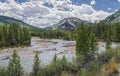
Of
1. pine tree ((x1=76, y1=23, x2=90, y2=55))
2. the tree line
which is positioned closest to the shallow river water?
pine tree ((x1=76, y1=23, x2=90, y2=55))

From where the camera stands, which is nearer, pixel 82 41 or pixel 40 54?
pixel 82 41

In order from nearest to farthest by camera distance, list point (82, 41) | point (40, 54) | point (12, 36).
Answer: point (82, 41), point (40, 54), point (12, 36)

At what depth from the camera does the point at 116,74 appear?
19094mm

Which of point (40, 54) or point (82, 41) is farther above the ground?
point (82, 41)

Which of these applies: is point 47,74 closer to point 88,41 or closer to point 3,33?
point 88,41

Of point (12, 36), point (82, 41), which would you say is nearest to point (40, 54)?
point (82, 41)

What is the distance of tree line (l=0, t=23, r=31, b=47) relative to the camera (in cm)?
11377

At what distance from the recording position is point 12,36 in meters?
120

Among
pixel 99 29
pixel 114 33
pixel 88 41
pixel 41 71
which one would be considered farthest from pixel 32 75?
pixel 99 29

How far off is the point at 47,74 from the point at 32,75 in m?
1.96

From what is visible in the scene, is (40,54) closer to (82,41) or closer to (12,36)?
(82,41)

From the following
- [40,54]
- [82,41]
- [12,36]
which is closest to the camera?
[82,41]

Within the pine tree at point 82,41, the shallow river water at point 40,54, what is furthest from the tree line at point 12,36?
the pine tree at point 82,41

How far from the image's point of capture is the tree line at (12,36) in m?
114
